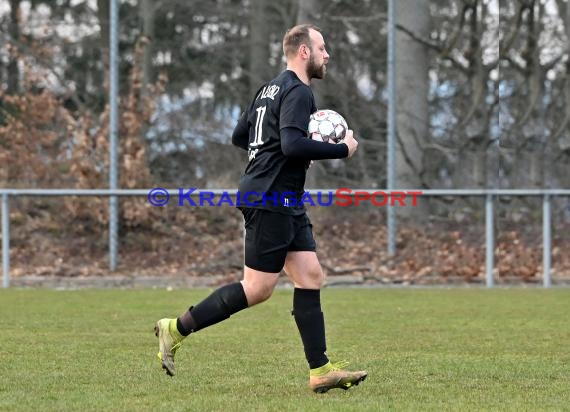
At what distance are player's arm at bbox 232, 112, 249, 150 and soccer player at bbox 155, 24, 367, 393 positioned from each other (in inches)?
8.6

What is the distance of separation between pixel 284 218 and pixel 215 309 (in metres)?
0.62

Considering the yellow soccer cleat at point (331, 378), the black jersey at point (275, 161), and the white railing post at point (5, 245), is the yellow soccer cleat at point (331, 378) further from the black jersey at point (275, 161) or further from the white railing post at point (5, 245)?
the white railing post at point (5, 245)

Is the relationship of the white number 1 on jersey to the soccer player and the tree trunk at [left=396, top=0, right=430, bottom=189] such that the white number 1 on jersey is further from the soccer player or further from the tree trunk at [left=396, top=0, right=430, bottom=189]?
the tree trunk at [left=396, top=0, right=430, bottom=189]

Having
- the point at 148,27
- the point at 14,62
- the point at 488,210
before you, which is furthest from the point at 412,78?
the point at 14,62

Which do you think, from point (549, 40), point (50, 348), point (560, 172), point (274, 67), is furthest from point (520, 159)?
point (50, 348)

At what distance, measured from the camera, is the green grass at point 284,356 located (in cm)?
548

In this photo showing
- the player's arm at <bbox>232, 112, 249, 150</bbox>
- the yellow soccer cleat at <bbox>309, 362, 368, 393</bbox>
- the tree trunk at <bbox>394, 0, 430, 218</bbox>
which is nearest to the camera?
the yellow soccer cleat at <bbox>309, 362, 368, 393</bbox>

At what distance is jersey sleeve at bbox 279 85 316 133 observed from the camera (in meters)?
5.67

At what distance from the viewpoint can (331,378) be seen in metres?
5.78

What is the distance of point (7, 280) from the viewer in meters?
13.9

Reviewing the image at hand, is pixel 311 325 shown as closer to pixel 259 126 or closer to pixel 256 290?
pixel 256 290

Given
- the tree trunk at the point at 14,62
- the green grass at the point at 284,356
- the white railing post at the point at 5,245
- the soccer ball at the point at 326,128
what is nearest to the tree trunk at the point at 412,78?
the green grass at the point at 284,356

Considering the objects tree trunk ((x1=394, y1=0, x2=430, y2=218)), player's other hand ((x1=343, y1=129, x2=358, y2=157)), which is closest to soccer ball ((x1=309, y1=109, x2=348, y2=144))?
player's other hand ((x1=343, y1=129, x2=358, y2=157))

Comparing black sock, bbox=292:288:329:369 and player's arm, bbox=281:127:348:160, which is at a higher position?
player's arm, bbox=281:127:348:160
